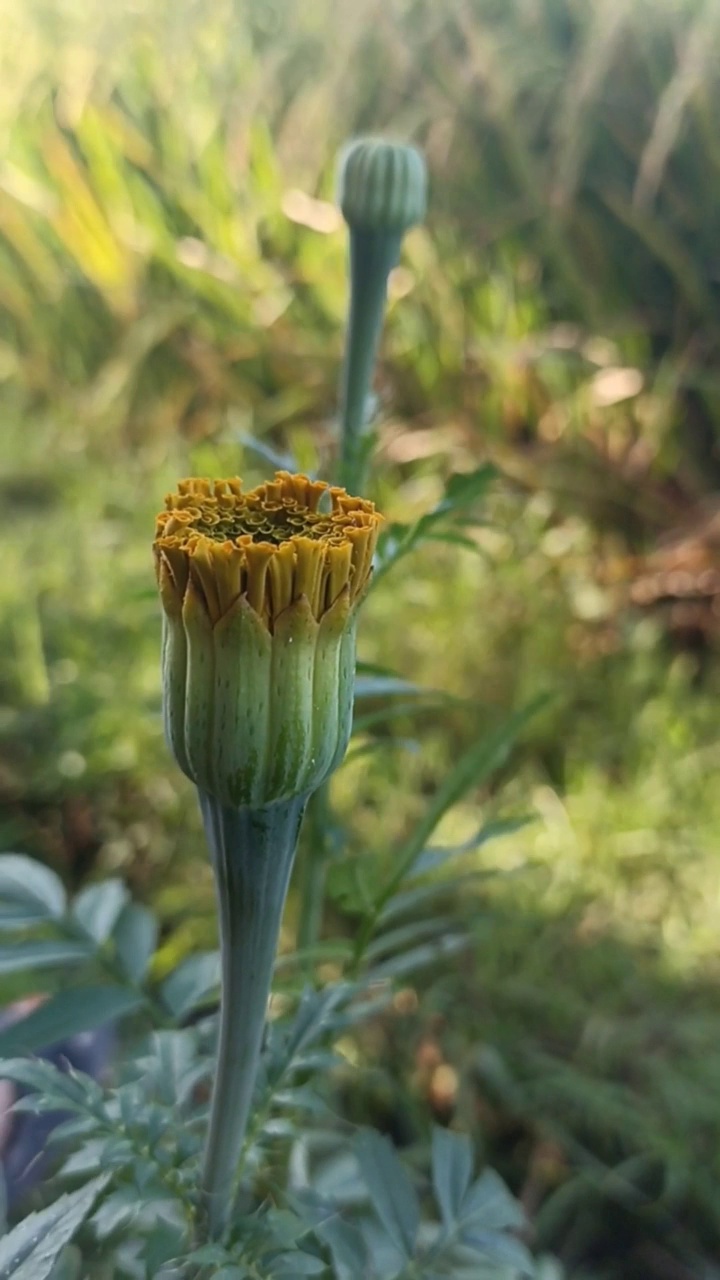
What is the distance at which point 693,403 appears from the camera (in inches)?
50.7

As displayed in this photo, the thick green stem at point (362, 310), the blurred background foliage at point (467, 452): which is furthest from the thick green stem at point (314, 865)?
the blurred background foliage at point (467, 452)

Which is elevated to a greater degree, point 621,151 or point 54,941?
point 621,151

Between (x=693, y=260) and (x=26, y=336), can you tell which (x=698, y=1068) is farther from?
(x=26, y=336)

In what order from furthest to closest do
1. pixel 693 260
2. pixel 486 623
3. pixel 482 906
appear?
pixel 693 260 < pixel 486 623 < pixel 482 906

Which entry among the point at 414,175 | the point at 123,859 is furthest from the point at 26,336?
the point at 414,175

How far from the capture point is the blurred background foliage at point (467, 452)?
86 cm

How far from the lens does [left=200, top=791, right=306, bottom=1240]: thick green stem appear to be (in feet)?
0.89

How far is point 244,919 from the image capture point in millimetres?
280

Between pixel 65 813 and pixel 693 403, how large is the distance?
0.84 meters

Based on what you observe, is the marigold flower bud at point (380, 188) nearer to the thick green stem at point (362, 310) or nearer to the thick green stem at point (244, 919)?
the thick green stem at point (362, 310)

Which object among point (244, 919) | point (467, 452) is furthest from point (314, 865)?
point (467, 452)

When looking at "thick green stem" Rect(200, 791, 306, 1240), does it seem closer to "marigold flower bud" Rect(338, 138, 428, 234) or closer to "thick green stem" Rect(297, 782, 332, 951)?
"thick green stem" Rect(297, 782, 332, 951)

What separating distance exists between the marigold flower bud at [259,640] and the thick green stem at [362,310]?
0.61ft

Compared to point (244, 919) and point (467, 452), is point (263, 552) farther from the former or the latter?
point (467, 452)
